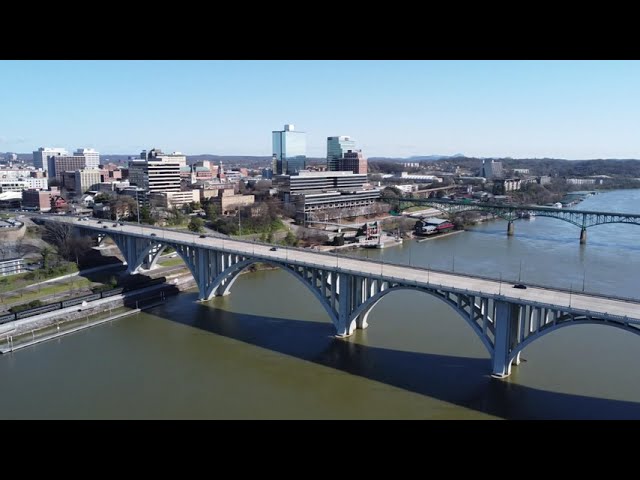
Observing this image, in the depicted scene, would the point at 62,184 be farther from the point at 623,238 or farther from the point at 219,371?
the point at 623,238

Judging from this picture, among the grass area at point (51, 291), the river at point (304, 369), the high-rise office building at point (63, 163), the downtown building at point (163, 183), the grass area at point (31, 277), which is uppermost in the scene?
the high-rise office building at point (63, 163)

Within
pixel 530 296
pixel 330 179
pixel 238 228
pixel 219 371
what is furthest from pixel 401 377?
pixel 330 179

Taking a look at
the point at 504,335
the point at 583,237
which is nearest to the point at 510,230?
the point at 583,237

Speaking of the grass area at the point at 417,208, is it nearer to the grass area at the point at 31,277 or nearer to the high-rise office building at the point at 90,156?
the grass area at the point at 31,277

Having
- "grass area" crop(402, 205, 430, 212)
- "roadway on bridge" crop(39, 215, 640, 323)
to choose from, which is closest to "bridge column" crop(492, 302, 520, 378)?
"roadway on bridge" crop(39, 215, 640, 323)

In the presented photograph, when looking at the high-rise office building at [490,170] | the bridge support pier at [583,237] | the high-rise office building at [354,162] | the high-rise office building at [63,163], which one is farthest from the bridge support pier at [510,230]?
the high-rise office building at [63,163]

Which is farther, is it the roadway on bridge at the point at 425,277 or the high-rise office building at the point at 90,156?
the high-rise office building at the point at 90,156
